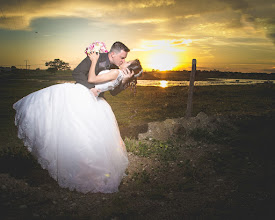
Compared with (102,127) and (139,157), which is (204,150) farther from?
(102,127)

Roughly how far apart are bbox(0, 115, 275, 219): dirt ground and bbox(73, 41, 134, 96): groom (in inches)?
89.6

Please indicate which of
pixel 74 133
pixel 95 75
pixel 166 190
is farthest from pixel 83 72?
pixel 166 190

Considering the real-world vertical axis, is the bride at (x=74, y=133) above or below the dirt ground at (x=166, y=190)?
above

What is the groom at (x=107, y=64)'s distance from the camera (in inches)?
169

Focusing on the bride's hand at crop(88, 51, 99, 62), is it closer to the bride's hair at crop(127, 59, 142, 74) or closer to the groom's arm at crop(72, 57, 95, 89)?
the groom's arm at crop(72, 57, 95, 89)

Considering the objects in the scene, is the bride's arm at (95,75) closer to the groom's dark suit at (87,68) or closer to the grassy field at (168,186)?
the groom's dark suit at (87,68)

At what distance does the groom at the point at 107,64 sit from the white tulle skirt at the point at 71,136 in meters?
0.17

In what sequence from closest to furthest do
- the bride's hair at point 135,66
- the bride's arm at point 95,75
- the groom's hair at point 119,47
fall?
the bride's arm at point 95,75 < the groom's hair at point 119,47 < the bride's hair at point 135,66

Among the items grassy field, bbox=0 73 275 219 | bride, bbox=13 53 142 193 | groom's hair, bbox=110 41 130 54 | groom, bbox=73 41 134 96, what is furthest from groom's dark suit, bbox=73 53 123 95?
grassy field, bbox=0 73 275 219

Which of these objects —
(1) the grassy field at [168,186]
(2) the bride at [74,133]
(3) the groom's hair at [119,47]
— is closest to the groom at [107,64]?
(3) the groom's hair at [119,47]

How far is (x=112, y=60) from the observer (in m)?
4.39

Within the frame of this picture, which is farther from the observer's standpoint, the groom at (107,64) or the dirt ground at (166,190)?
the groom at (107,64)

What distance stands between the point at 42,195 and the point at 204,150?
5428 mm

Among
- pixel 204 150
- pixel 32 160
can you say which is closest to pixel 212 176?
pixel 204 150
